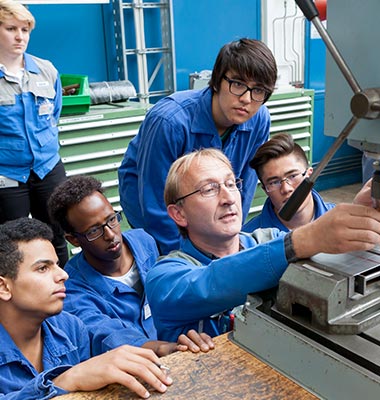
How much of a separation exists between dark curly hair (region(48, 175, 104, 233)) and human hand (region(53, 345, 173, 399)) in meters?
0.80

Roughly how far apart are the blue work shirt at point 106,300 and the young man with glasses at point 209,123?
0.53ft

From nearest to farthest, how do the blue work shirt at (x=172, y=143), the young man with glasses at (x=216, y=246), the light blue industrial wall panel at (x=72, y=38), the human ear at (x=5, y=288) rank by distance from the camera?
the young man with glasses at (x=216, y=246) < the human ear at (x=5, y=288) < the blue work shirt at (x=172, y=143) < the light blue industrial wall panel at (x=72, y=38)

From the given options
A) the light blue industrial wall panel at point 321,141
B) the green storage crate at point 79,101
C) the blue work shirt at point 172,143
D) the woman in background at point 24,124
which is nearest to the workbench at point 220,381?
the blue work shirt at point 172,143

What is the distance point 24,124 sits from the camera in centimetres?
223

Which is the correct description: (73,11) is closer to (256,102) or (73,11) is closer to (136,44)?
(136,44)

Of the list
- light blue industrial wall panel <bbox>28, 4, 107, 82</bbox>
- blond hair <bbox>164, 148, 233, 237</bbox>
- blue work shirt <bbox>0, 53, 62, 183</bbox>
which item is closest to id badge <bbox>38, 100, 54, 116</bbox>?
blue work shirt <bbox>0, 53, 62, 183</bbox>

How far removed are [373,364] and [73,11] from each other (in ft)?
9.70

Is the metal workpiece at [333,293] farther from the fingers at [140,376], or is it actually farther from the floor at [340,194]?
the floor at [340,194]

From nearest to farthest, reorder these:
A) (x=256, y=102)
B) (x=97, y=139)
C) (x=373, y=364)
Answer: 1. (x=373, y=364)
2. (x=256, y=102)
3. (x=97, y=139)

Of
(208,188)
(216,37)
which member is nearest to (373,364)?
(208,188)

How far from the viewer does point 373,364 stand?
0.68 m

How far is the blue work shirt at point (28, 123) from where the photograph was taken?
2199mm

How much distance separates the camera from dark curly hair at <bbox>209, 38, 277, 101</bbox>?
156cm

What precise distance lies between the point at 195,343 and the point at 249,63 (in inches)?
37.6
